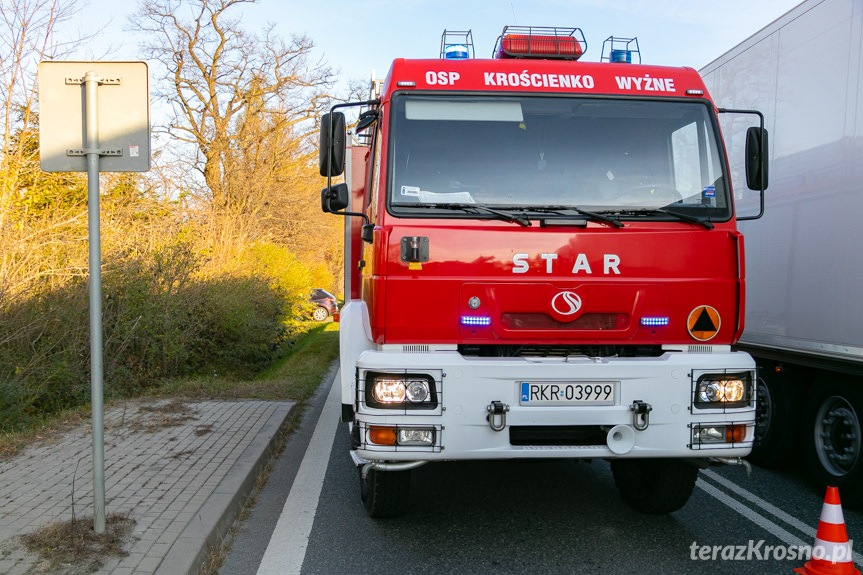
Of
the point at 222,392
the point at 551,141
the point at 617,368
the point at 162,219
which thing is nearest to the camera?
the point at 617,368

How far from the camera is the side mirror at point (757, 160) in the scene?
4.54 metres

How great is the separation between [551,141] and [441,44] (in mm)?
1710

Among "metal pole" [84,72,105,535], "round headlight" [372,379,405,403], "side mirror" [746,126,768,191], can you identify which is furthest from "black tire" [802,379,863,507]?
"metal pole" [84,72,105,535]

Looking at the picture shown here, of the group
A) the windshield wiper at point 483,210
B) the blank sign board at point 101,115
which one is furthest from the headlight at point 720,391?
the blank sign board at point 101,115

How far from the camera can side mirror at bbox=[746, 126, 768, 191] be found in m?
4.54

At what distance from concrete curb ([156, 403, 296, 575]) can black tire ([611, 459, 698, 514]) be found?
2525 millimetres

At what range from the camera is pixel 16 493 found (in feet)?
15.6

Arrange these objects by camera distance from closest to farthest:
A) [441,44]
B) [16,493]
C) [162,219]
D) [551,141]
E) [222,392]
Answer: [551,141] < [16,493] < [441,44] < [222,392] < [162,219]

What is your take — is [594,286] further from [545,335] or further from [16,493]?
[16,493]

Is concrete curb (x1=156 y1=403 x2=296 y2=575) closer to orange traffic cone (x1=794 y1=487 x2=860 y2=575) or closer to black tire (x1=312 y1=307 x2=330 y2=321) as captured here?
orange traffic cone (x1=794 y1=487 x2=860 y2=575)

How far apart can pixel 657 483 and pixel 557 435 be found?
122 cm

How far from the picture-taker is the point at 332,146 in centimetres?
442

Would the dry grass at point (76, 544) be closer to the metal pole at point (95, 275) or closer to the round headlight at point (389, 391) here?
the metal pole at point (95, 275)

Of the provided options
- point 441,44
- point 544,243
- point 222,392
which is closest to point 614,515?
point 544,243
